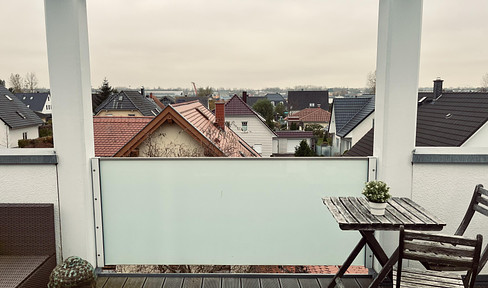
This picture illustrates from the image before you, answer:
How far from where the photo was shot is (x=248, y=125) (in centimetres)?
758

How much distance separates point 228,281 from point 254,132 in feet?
14.5

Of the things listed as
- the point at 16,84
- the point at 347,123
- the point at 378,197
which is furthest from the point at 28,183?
the point at 347,123

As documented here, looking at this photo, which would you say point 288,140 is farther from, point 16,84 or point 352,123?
point 16,84

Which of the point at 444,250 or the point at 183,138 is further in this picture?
the point at 183,138

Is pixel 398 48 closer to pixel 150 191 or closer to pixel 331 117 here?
pixel 150 191

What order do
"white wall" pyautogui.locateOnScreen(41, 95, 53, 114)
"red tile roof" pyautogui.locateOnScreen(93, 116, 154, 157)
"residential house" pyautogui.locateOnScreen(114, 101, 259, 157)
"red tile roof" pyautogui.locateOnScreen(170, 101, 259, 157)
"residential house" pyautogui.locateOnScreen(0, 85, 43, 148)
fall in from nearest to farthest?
1. "white wall" pyautogui.locateOnScreen(41, 95, 53, 114)
2. "residential house" pyautogui.locateOnScreen(0, 85, 43, 148)
3. "red tile roof" pyautogui.locateOnScreen(93, 116, 154, 157)
4. "residential house" pyautogui.locateOnScreen(114, 101, 259, 157)
5. "red tile roof" pyautogui.locateOnScreen(170, 101, 259, 157)

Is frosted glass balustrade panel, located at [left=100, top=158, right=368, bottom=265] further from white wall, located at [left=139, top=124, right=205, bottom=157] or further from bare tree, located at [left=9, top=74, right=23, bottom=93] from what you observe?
white wall, located at [left=139, top=124, right=205, bottom=157]

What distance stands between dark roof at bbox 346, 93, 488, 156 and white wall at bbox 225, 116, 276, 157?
115 inches

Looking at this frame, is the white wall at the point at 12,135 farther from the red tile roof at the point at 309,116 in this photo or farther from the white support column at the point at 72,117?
the red tile roof at the point at 309,116

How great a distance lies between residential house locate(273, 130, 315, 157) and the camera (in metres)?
5.98

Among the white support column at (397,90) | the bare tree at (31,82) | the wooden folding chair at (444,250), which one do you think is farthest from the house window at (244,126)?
the wooden folding chair at (444,250)

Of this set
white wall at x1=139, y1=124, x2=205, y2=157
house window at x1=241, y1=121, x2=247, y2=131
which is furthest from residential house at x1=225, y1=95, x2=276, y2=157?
white wall at x1=139, y1=124, x2=205, y2=157

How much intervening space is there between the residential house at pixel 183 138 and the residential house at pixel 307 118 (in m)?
1.20

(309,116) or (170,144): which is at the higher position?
(309,116)
